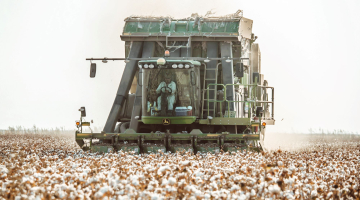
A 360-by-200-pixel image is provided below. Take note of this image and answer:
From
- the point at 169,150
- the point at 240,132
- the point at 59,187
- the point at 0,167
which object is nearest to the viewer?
the point at 59,187

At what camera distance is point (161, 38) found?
751 inches

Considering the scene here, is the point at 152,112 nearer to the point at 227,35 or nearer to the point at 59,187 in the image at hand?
the point at 227,35

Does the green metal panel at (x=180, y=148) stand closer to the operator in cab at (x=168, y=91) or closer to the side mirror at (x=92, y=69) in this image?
the operator in cab at (x=168, y=91)

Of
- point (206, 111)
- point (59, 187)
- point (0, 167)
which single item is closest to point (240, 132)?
point (206, 111)

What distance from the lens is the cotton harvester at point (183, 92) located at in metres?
17.3

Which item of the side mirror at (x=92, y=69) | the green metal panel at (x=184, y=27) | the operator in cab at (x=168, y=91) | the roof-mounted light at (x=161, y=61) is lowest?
the operator in cab at (x=168, y=91)

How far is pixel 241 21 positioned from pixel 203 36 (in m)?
1.48

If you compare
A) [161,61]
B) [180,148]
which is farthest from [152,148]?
[161,61]

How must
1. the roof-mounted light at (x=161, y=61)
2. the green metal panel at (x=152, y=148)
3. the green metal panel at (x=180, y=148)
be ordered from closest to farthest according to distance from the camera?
1. the green metal panel at (x=180, y=148)
2. the green metal panel at (x=152, y=148)
3. the roof-mounted light at (x=161, y=61)

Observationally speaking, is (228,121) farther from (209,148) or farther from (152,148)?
(152,148)

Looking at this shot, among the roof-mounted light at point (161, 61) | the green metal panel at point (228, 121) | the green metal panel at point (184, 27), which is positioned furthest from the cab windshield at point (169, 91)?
the green metal panel at point (184, 27)

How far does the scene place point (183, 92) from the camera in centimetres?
1775

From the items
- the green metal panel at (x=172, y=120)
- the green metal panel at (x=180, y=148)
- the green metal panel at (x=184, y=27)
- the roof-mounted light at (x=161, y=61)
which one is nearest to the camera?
A: the green metal panel at (x=180, y=148)

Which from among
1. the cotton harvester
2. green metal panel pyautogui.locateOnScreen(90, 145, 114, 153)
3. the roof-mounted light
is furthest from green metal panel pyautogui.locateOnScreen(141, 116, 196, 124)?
the roof-mounted light
